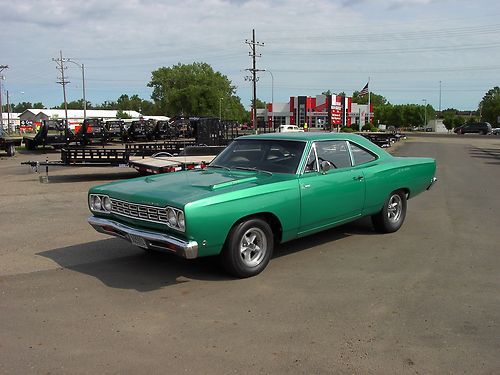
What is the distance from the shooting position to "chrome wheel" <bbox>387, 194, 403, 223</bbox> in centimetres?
730

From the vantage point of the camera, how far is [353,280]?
523 centimetres

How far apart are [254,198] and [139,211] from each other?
47.0 inches

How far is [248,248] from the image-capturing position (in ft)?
17.3

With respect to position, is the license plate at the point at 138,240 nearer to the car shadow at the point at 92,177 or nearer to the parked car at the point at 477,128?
the car shadow at the point at 92,177

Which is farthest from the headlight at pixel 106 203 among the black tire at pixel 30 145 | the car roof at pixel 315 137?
the black tire at pixel 30 145

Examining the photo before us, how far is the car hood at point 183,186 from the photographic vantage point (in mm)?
4871

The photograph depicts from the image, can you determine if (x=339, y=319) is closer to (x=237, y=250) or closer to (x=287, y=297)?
(x=287, y=297)

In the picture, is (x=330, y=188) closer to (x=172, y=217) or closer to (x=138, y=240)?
(x=172, y=217)

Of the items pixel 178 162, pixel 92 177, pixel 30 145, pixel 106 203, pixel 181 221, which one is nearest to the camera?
pixel 181 221

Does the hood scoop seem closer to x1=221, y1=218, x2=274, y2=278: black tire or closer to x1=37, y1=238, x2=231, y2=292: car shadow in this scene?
x1=221, y1=218, x2=274, y2=278: black tire

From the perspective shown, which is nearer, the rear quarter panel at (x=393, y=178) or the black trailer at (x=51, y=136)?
the rear quarter panel at (x=393, y=178)

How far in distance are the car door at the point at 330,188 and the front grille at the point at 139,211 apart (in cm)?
165

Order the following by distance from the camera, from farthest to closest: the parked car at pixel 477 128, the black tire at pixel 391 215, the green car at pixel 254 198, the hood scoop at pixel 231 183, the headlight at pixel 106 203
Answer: the parked car at pixel 477 128 → the black tire at pixel 391 215 → the headlight at pixel 106 203 → the hood scoop at pixel 231 183 → the green car at pixel 254 198

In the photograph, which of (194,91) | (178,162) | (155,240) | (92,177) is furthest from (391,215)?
(194,91)
